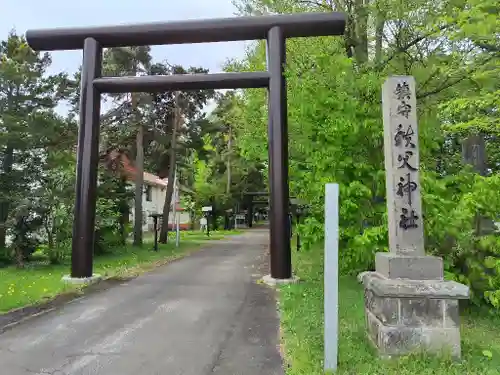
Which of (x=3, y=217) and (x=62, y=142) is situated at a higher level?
(x=62, y=142)

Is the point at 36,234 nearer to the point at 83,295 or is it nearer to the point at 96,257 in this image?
the point at 96,257

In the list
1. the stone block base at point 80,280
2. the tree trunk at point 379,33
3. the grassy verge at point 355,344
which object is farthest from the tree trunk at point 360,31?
the stone block base at point 80,280

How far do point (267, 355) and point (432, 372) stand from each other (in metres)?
1.85

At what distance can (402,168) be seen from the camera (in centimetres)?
520

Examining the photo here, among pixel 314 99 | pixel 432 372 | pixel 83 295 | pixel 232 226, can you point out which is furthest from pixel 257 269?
pixel 232 226

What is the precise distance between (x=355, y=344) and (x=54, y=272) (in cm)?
931

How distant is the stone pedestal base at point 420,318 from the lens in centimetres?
464

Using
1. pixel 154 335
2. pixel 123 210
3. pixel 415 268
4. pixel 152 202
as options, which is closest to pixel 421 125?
pixel 415 268

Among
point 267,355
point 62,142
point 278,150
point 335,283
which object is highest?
point 62,142

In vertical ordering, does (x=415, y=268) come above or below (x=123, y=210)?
below

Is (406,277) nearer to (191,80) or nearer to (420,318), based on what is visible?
(420,318)

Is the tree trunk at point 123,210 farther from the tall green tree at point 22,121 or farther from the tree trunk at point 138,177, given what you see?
the tall green tree at point 22,121

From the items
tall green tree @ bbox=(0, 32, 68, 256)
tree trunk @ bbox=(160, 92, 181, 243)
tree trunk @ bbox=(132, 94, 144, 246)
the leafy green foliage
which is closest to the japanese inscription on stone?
the leafy green foliage

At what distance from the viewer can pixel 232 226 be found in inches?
1714
